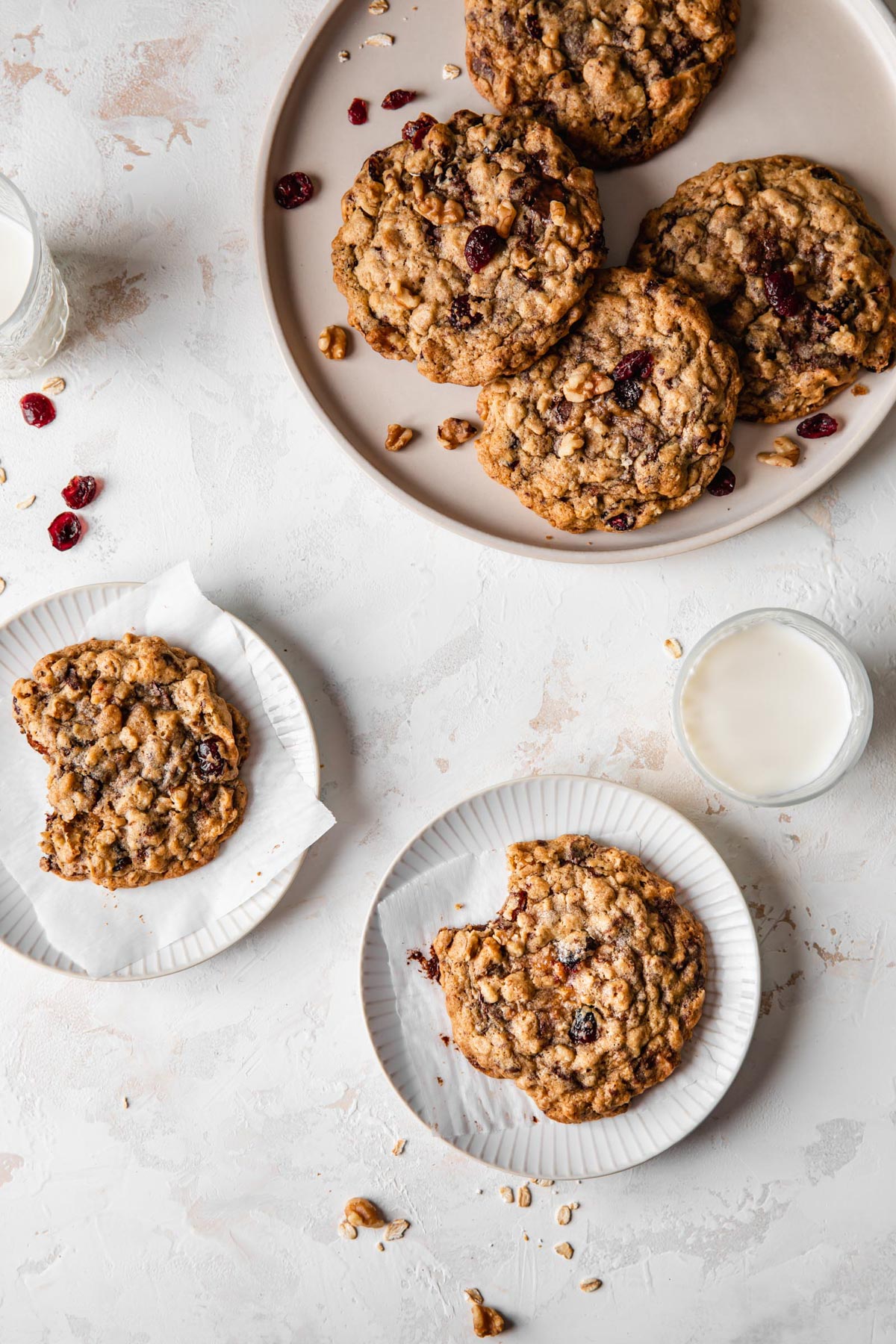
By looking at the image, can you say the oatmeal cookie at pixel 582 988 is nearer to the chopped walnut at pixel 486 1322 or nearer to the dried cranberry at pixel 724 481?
the chopped walnut at pixel 486 1322

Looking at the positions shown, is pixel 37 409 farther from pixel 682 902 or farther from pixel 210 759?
pixel 682 902

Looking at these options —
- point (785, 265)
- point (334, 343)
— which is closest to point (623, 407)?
point (785, 265)

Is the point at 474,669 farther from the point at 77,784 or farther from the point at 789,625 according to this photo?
the point at 77,784

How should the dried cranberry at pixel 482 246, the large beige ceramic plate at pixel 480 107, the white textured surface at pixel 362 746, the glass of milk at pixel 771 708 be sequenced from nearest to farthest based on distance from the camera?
the dried cranberry at pixel 482 246
the large beige ceramic plate at pixel 480 107
the glass of milk at pixel 771 708
the white textured surface at pixel 362 746

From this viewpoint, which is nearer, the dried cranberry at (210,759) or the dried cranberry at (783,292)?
the dried cranberry at (783,292)

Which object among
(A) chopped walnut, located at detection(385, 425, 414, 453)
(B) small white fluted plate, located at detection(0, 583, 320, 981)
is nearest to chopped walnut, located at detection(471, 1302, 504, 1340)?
(B) small white fluted plate, located at detection(0, 583, 320, 981)

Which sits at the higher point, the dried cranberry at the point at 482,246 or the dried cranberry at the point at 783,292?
the dried cranberry at the point at 482,246

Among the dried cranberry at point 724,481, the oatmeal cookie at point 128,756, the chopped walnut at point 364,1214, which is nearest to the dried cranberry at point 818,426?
the dried cranberry at point 724,481

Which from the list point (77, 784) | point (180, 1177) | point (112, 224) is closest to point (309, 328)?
point (112, 224)
